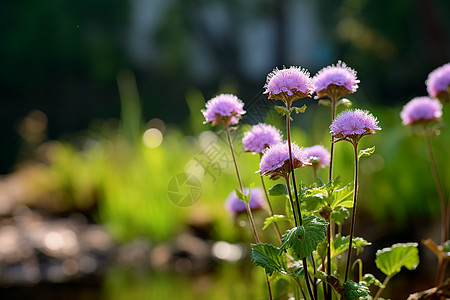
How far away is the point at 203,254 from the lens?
282cm

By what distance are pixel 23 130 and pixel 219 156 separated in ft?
8.48

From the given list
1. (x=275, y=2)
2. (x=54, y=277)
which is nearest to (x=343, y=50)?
(x=275, y=2)

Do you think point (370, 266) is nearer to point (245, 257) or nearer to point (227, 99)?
point (245, 257)

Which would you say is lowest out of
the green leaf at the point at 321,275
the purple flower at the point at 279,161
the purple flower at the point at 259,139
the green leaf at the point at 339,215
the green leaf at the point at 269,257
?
the green leaf at the point at 321,275

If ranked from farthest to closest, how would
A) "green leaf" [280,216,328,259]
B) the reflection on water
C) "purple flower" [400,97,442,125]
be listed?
the reflection on water → "purple flower" [400,97,442,125] → "green leaf" [280,216,328,259]

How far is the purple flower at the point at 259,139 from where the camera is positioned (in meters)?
0.93

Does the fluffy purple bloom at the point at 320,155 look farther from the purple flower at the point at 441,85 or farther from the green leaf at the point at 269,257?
the purple flower at the point at 441,85

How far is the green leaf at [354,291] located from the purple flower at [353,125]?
0.24 meters

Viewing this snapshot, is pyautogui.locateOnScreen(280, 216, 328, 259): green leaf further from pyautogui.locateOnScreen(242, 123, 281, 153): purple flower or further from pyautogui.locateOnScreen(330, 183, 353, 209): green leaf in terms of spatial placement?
pyautogui.locateOnScreen(242, 123, 281, 153): purple flower

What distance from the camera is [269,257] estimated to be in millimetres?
862

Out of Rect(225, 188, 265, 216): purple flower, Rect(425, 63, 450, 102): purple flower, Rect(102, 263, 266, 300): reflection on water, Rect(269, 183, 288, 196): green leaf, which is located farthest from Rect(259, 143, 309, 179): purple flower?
Rect(102, 263, 266, 300): reflection on water

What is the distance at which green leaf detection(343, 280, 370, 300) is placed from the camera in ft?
2.64

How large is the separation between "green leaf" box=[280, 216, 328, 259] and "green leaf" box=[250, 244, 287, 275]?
0.06 metres

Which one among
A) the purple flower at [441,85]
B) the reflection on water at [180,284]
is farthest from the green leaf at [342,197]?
the reflection on water at [180,284]
